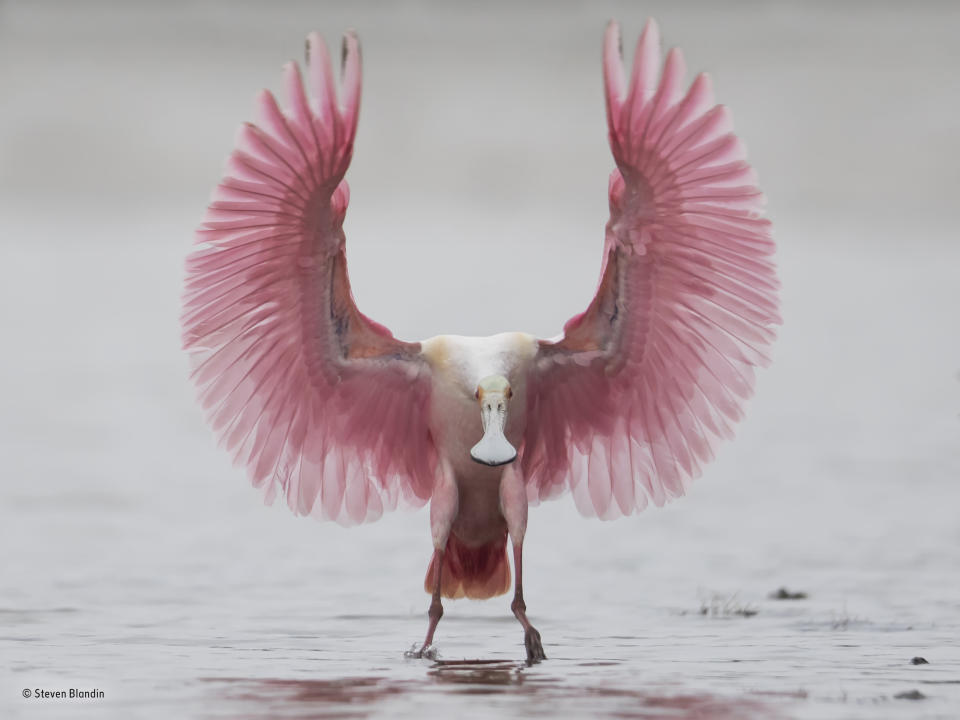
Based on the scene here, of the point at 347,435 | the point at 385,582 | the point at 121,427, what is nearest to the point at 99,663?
the point at 347,435

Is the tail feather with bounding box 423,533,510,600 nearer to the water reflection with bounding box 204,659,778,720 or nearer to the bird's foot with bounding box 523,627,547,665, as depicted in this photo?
the bird's foot with bounding box 523,627,547,665

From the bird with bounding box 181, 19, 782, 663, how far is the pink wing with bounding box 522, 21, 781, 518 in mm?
11

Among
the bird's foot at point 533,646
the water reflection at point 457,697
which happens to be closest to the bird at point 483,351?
the bird's foot at point 533,646

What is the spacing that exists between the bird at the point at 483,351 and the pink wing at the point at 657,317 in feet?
0.04

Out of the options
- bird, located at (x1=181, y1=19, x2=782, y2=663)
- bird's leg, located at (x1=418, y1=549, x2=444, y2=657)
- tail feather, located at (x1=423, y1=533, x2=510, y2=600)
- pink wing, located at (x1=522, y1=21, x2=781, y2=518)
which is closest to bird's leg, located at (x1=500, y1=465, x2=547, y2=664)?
bird, located at (x1=181, y1=19, x2=782, y2=663)

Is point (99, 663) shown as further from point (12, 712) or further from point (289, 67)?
point (289, 67)

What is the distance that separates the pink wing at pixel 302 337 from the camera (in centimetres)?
1042

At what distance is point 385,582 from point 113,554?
2695 millimetres

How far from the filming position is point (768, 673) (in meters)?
9.87

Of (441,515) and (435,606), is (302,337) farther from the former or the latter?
(435,606)

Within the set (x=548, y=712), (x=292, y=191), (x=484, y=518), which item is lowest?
(x=548, y=712)

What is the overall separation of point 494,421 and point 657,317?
3.90 feet

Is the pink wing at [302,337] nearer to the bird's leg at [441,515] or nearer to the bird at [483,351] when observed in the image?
the bird at [483,351]

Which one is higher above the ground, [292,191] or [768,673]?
[292,191]
